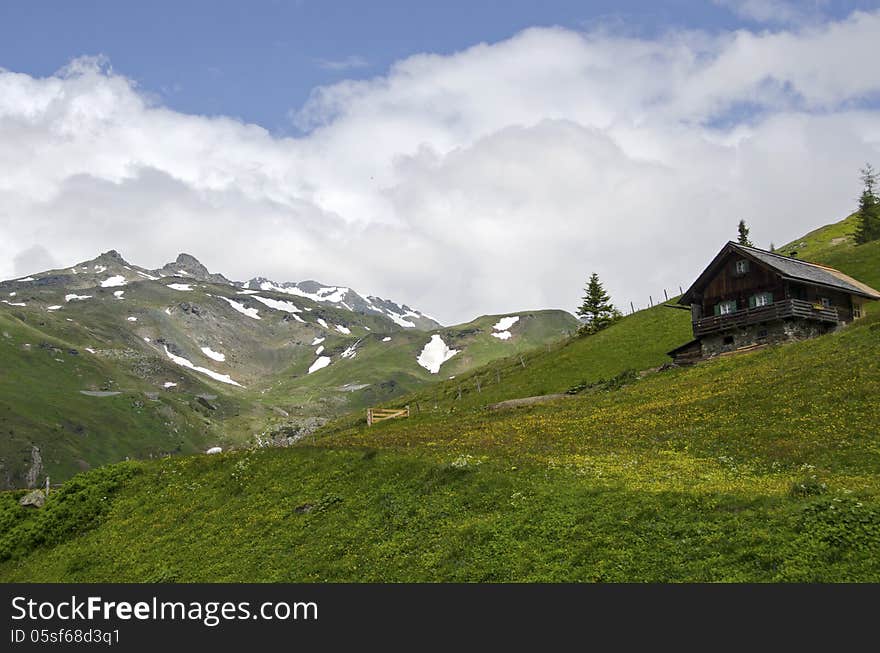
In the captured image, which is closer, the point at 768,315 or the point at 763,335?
the point at 768,315

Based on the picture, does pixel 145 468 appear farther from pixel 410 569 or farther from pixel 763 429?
pixel 763 429

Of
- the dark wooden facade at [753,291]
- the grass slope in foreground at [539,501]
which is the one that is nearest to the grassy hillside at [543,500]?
the grass slope in foreground at [539,501]

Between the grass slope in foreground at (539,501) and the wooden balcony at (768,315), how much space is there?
1719 cm

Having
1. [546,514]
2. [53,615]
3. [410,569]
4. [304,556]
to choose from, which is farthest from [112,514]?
[546,514]

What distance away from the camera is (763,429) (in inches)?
1262

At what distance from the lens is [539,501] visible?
77.6 feet

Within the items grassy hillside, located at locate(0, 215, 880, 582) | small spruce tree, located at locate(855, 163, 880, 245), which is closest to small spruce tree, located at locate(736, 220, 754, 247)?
small spruce tree, located at locate(855, 163, 880, 245)

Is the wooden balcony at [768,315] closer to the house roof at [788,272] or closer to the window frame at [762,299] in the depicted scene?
the window frame at [762,299]

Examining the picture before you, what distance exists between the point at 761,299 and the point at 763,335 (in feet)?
12.4

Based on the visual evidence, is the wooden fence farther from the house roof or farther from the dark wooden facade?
the house roof

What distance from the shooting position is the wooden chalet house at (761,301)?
213ft

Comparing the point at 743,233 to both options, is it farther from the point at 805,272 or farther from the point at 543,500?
the point at 543,500

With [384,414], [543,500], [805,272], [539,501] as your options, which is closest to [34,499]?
[539,501]

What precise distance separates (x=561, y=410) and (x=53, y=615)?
36645 millimetres
